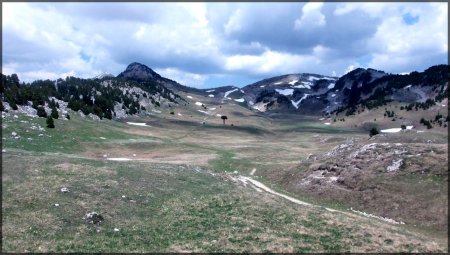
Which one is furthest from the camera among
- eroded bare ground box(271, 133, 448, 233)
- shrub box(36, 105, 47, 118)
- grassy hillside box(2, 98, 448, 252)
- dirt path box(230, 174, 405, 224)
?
shrub box(36, 105, 47, 118)

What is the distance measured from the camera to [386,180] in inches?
1890

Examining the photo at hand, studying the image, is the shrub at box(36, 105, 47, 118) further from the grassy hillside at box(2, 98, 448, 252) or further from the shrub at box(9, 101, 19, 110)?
the grassy hillside at box(2, 98, 448, 252)

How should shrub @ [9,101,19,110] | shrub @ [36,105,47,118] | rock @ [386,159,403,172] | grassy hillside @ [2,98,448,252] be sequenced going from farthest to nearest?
shrub @ [36,105,47,118] → shrub @ [9,101,19,110] → rock @ [386,159,403,172] → grassy hillside @ [2,98,448,252]

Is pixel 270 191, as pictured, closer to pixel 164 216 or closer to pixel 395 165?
pixel 395 165

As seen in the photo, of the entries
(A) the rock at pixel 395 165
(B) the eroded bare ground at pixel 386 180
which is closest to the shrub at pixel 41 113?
(B) the eroded bare ground at pixel 386 180

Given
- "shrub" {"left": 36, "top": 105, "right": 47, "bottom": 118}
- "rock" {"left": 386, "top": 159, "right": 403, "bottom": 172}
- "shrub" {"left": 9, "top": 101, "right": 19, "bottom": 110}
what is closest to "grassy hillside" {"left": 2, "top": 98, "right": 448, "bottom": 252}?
"rock" {"left": 386, "top": 159, "right": 403, "bottom": 172}

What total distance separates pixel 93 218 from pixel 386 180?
34070 millimetres

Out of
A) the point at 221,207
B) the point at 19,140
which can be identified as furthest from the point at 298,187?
the point at 19,140

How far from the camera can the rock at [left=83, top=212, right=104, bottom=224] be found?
104 ft

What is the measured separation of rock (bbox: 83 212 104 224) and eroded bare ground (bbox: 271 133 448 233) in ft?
93.9

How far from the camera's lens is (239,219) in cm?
3569

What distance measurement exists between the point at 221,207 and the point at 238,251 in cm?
1148

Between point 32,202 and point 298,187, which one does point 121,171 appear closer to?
point 32,202

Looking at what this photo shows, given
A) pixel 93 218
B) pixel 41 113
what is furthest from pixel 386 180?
pixel 41 113
